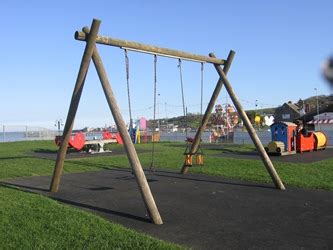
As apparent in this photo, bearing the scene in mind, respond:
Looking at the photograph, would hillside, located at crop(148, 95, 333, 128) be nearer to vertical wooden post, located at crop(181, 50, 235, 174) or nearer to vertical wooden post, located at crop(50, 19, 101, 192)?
vertical wooden post, located at crop(181, 50, 235, 174)

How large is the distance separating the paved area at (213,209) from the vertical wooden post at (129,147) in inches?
8.3

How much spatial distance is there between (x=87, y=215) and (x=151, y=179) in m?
5.13

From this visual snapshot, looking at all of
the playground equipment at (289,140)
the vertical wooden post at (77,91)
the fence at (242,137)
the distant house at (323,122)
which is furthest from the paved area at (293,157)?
the distant house at (323,122)

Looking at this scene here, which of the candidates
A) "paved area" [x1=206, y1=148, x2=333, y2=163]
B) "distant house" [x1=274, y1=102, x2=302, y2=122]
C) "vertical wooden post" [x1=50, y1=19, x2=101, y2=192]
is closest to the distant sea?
"paved area" [x1=206, y1=148, x2=333, y2=163]

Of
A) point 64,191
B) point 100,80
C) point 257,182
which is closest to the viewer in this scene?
point 100,80

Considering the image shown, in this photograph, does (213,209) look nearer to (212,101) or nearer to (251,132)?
(251,132)

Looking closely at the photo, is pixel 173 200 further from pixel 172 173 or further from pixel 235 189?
pixel 172 173

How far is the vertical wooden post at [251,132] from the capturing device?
32.9ft

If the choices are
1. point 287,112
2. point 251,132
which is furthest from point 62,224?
point 287,112

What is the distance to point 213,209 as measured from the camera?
24.9ft

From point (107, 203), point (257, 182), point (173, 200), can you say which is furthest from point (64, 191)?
point (257, 182)

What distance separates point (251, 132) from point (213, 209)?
11.5 feet

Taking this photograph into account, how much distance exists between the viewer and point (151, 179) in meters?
11.9

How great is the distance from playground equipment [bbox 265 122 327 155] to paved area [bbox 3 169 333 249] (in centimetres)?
882
